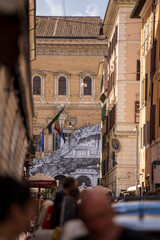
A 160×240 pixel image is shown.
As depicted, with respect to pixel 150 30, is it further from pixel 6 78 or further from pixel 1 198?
pixel 1 198

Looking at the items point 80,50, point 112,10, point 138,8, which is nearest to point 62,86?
point 80,50

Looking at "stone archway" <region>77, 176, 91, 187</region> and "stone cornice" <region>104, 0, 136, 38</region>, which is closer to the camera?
"stone cornice" <region>104, 0, 136, 38</region>

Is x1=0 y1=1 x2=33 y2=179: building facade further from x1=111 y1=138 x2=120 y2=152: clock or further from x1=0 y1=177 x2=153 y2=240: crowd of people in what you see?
x1=111 y1=138 x2=120 y2=152: clock

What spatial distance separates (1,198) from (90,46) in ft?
276

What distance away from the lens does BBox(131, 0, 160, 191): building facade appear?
114ft

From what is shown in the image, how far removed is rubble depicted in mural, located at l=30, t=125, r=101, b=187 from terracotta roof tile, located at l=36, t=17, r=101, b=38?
1810 centimetres

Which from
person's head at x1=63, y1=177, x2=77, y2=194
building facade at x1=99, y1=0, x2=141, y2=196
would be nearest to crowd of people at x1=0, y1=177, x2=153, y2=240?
person's head at x1=63, y1=177, x2=77, y2=194

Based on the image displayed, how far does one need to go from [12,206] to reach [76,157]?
69.3 m

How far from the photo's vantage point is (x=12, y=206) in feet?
16.3

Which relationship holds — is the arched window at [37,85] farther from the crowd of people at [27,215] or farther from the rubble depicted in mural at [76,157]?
the crowd of people at [27,215]

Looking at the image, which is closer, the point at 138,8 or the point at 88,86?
the point at 138,8

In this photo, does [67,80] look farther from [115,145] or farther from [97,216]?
[97,216]

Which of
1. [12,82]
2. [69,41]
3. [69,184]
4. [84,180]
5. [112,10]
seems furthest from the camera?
[69,41]

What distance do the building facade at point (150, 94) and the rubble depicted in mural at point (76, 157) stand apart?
30536 millimetres
